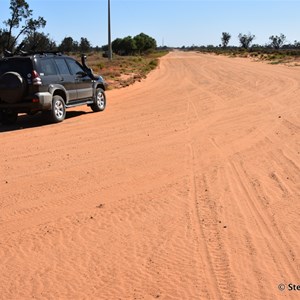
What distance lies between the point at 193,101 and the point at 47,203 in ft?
36.5

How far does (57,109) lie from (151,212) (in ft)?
25.3

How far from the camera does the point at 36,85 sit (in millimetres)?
12219

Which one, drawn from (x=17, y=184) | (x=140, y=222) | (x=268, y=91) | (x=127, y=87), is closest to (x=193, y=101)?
(x=268, y=91)

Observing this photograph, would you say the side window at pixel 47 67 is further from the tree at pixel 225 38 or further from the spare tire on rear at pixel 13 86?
the tree at pixel 225 38

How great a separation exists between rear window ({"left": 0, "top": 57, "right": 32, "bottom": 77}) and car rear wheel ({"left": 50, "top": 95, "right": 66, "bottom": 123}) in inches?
41.2

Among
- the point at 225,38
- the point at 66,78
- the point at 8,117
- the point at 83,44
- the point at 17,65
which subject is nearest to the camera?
the point at 17,65

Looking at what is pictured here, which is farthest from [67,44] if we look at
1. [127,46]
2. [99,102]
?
[99,102]

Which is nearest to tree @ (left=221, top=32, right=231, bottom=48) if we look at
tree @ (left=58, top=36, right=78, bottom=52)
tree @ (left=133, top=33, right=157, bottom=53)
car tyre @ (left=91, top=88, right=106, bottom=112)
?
tree @ (left=133, top=33, right=157, bottom=53)

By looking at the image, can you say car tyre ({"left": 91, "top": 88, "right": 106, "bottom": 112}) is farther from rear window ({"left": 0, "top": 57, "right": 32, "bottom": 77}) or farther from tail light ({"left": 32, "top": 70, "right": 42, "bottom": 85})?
rear window ({"left": 0, "top": 57, "right": 32, "bottom": 77})

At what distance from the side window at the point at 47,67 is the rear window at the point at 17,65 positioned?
36 centimetres

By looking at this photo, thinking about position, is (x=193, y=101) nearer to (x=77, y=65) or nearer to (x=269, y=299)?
(x=77, y=65)

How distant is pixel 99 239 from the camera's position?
5121mm

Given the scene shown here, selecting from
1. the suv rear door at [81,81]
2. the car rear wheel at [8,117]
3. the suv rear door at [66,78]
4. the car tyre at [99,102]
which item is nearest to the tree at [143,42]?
the car tyre at [99,102]

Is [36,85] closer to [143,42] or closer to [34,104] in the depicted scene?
[34,104]
